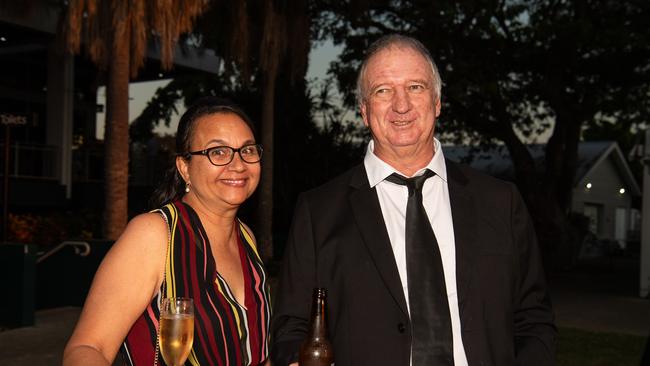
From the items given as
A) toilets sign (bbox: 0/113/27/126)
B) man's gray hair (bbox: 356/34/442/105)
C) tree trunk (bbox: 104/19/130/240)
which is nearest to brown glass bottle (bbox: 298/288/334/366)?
man's gray hair (bbox: 356/34/442/105)

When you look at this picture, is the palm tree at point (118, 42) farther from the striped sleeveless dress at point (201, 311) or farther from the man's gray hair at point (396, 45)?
the man's gray hair at point (396, 45)

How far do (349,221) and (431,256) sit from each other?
1.15 ft

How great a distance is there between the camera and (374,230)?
2781mm

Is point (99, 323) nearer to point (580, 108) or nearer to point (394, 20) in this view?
point (394, 20)

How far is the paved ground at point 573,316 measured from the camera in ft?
29.1

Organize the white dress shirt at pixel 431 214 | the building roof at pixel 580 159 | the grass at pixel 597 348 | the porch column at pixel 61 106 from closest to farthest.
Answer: the white dress shirt at pixel 431 214
the grass at pixel 597 348
the porch column at pixel 61 106
the building roof at pixel 580 159

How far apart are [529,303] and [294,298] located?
912mm

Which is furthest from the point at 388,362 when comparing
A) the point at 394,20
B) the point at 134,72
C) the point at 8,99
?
the point at 8,99

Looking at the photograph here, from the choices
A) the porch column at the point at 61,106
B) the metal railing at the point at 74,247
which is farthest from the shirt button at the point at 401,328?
the porch column at the point at 61,106

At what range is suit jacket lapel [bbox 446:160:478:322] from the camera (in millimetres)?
2725

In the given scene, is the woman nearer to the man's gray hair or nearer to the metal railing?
the man's gray hair

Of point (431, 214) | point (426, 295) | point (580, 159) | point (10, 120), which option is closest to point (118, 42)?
point (10, 120)

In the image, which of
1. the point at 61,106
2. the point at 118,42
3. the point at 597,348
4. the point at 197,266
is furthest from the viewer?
the point at 61,106

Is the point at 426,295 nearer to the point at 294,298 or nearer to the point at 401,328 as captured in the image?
the point at 401,328
